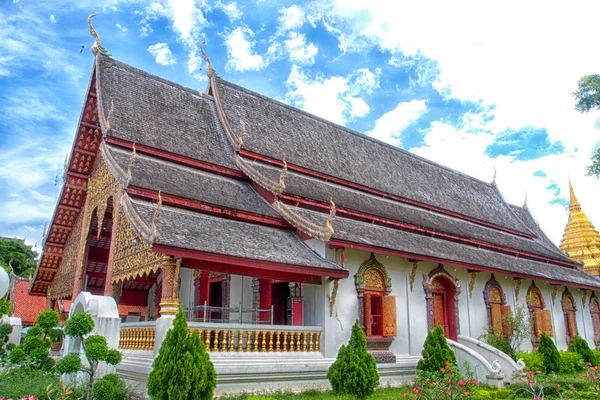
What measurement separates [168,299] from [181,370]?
2.01 m

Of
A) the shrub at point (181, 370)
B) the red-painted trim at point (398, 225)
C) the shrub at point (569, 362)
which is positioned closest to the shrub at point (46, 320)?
the shrub at point (181, 370)

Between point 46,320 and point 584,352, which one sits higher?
point 46,320

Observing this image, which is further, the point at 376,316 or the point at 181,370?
the point at 376,316

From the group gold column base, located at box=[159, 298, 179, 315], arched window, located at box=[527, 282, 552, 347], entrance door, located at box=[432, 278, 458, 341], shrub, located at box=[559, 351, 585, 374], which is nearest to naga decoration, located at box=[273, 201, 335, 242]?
gold column base, located at box=[159, 298, 179, 315]

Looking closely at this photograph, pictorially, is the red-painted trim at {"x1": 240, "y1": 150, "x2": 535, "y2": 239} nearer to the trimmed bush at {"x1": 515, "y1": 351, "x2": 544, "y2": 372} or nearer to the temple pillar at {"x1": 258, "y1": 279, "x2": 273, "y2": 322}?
the temple pillar at {"x1": 258, "y1": 279, "x2": 273, "y2": 322}

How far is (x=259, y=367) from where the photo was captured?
9.95 meters

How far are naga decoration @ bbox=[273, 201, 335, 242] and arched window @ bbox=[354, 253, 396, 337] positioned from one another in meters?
1.81

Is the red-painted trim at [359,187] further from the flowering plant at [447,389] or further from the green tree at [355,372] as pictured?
the flowering plant at [447,389]

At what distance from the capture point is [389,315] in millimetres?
12961

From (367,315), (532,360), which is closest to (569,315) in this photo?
(532,360)

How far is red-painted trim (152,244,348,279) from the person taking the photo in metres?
9.16

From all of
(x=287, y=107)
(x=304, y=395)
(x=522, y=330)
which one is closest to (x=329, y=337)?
(x=304, y=395)

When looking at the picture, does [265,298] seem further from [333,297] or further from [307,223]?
[307,223]

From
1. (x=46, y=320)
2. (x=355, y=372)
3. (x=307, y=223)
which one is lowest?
(x=355, y=372)
